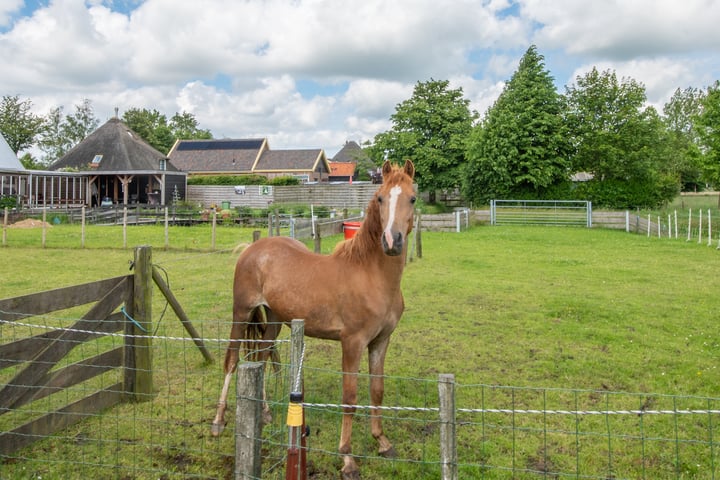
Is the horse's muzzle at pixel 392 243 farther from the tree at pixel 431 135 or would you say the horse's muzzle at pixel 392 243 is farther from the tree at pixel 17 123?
the tree at pixel 17 123

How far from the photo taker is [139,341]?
17.7 feet

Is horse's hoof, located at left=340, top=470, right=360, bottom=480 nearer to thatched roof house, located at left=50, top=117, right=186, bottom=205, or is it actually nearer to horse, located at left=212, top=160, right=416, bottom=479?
horse, located at left=212, top=160, right=416, bottom=479

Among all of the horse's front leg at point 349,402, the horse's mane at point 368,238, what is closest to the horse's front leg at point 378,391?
the horse's front leg at point 349,402

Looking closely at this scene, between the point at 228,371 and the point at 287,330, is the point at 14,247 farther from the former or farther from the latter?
the point at 228,371

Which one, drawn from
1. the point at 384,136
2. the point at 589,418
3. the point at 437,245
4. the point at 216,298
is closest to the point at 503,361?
the point at 589,418

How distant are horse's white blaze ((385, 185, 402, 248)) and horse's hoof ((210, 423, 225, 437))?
2502 millimetres

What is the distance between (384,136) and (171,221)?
68.7 feet

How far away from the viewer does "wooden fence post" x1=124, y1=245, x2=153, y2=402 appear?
5.31 m

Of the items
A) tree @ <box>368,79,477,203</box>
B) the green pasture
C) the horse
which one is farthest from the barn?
the horse

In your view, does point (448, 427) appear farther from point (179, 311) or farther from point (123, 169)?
point (123, 169)

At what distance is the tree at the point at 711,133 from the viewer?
25.2m

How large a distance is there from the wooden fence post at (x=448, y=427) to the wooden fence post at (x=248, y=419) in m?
0.98

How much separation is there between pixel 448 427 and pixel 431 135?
4197cm

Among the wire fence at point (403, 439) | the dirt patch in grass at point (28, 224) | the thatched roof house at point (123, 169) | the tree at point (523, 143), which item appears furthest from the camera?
the thatched roof house at point (123, 169)
